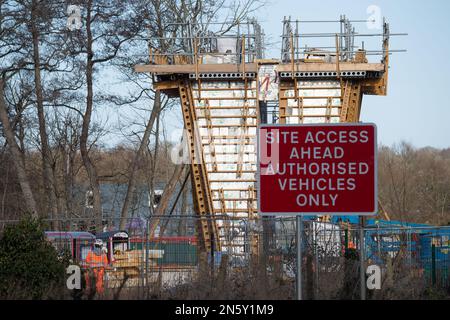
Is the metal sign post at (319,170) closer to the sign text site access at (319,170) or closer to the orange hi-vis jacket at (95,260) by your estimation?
the sign text site access at (319,170)

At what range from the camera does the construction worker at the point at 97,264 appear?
50.4 feet

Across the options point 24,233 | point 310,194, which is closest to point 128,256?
point 24,233

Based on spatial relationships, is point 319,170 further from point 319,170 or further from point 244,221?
point 244,221

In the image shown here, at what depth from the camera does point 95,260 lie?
2045 cm

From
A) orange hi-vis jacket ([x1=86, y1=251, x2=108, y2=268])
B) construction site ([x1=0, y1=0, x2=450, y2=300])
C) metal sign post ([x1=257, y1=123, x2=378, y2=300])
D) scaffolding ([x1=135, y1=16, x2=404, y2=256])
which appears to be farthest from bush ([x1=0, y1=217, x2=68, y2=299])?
scaffolding ([x1=135, y1=16, x2=404, y2=256])

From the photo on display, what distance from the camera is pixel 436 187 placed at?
5928cm

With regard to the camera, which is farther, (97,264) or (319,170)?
(97,264)

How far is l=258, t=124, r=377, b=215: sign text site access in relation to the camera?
10.6m

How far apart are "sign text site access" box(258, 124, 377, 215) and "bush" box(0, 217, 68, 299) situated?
4.68 meters

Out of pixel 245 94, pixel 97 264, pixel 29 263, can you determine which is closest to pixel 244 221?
pixel 97 264

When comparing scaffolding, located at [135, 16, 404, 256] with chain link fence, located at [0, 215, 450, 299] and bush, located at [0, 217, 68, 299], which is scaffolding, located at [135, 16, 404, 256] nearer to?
chain link fence, located at [0, 215, 450, 299]

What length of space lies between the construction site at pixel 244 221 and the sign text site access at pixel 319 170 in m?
0.35

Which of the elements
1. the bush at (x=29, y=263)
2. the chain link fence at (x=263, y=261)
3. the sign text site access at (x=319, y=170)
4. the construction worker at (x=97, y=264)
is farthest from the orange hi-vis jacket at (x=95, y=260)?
the sign text site access at (x=319, y=170)

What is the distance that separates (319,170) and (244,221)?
1045 cm
